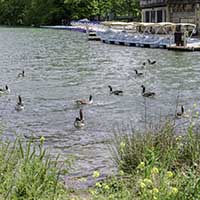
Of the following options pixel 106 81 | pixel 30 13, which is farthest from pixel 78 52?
pixel 30 13

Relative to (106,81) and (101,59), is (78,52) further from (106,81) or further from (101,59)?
(106,81)

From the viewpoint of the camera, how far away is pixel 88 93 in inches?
842

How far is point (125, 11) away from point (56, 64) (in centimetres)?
6477

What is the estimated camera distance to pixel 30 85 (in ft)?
78.2

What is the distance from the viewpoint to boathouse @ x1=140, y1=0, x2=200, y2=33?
59.7 metres

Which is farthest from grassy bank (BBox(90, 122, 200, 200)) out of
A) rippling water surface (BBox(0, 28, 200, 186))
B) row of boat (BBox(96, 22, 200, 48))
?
row of boat (BBox(96, 22, 200, 48))

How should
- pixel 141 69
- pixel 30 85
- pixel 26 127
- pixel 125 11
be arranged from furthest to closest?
1. pixel 125 11
2. pixel 141 69
3. pixel 30 85
4. pixel 26 127

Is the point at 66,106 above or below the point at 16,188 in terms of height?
below

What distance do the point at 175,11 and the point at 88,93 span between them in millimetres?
44530

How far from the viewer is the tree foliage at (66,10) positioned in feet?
317

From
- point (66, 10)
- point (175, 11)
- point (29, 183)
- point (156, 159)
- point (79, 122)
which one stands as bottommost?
point (79, 122)

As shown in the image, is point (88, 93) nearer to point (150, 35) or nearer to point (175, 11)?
point (150, 35)

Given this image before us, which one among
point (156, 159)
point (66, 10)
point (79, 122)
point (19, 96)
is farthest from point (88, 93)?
point (66, 10)

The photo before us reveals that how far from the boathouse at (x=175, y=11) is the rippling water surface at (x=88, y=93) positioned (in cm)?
2158
